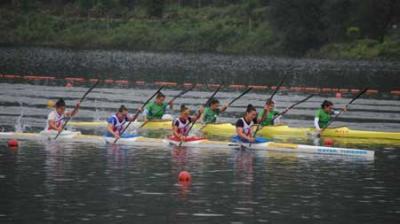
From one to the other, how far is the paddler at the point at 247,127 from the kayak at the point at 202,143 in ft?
0.63

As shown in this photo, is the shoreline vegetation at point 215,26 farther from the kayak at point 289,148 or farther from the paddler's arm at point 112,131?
the paddler's arm at point 112,131

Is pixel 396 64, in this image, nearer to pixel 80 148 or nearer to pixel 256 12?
pixel 256 12

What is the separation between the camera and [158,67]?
86.8m

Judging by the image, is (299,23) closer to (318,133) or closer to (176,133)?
(318,133)

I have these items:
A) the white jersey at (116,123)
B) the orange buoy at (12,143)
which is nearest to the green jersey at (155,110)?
the white jersey at (116,123)

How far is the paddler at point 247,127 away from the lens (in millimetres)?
33312

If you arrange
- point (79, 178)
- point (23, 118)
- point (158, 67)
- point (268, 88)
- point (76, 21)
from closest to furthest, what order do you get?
point (79, 178) → point (23, 118) → point (268, 88) → point (158, 67) → point (76, 21)

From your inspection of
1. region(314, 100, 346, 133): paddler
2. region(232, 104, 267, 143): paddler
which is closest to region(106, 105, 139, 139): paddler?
region(232, 104, 267, 143): paddler

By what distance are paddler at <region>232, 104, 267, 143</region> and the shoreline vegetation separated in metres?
68.2

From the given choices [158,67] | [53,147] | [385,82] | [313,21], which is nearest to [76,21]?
[313,21]

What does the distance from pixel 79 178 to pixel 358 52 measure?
257ft

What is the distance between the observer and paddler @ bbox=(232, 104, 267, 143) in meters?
33.3

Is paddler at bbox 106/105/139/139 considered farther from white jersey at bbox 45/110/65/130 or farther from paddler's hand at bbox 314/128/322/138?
paddler's hand at bbox 314/128/322/138

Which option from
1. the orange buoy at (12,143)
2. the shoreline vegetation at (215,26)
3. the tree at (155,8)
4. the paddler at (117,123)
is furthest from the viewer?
the tree at (155,8)
